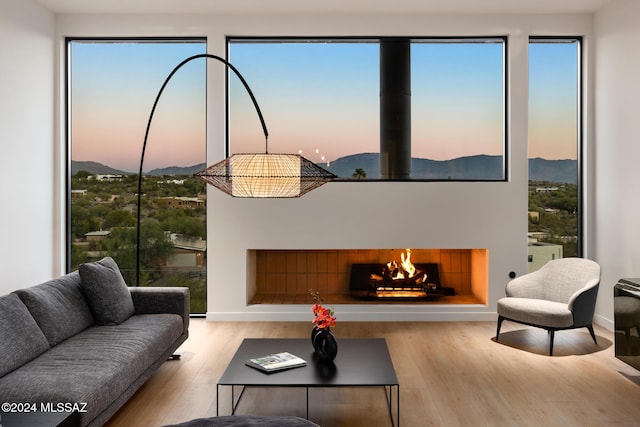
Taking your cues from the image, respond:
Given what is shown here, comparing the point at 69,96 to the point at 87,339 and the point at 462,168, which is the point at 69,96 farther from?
the point at 462,168

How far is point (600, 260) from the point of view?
589 cm

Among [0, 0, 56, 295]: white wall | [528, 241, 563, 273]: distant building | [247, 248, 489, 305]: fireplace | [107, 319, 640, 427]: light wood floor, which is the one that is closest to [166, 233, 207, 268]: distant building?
[247, 248, 489, 305]: fireplace

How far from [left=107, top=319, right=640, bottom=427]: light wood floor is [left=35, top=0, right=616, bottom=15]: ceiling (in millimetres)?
3325

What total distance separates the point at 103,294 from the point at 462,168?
393cm

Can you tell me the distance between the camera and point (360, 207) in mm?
6098

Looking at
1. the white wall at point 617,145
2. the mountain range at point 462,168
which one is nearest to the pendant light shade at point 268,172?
the mountain range at point 462,168

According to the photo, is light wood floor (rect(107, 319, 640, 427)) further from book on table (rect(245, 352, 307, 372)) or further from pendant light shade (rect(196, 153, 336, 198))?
pendant light shade (rect(196, 153, 336, 198))

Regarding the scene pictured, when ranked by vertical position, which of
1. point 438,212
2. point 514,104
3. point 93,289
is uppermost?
point 514,104

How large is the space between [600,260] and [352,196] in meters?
2.69

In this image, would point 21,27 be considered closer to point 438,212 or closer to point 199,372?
point 199,372

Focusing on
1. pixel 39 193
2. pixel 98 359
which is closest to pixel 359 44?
pixel 39 193

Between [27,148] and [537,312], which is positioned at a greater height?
[27,148]

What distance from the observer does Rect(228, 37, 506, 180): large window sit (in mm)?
6180

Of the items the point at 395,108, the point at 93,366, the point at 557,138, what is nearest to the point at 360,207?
the point at 395,108
